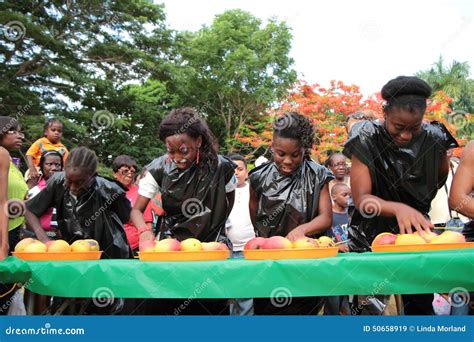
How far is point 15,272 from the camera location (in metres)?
2.69

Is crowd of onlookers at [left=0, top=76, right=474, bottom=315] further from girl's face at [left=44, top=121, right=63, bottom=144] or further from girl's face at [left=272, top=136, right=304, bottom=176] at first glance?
girl's face at [left=44, top=121, right=63, bottom=144]

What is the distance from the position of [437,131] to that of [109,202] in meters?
2.35

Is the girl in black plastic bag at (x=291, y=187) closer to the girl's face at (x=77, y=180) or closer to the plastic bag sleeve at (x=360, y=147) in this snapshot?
the plastic bag sleeve at (x=360, y=147)

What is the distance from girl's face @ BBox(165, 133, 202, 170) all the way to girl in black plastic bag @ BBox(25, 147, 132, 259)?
2.47 feet

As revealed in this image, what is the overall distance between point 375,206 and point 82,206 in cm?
208

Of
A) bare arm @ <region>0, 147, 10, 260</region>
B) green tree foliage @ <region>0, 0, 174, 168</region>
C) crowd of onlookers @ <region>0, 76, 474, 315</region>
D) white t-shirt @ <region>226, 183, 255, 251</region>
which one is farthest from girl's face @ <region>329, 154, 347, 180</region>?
green tree foliage @ <region>0, 0, 174, 168</region>

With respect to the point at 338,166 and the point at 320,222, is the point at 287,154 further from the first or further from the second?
the point at 338,166

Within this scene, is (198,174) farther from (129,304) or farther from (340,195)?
(340,195)

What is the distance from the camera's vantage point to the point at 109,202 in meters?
4.14

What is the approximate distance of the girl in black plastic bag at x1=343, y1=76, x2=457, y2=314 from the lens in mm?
3166

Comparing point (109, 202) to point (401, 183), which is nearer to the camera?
point (401, 183)

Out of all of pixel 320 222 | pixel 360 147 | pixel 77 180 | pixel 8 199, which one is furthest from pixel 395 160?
pixel 8 199

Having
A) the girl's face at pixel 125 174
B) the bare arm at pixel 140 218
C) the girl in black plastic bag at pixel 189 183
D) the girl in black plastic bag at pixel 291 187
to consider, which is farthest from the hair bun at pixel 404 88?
the girl's face at pixel 125 174

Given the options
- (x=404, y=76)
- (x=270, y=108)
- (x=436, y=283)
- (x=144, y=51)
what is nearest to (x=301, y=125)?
(x=404, y=76)
